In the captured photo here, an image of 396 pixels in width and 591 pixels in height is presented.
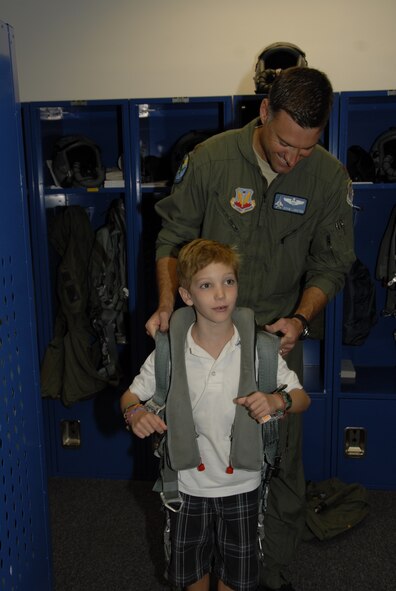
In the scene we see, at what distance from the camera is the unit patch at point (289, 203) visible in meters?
2.15

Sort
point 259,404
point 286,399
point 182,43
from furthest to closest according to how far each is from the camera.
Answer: point 182,43, point 286,399, point 259,404

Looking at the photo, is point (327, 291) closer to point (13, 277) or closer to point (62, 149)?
point (13, 277)

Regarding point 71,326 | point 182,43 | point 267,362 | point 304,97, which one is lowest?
point 71,326

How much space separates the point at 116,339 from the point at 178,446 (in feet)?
6.29

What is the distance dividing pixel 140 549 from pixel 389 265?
2.18 metres

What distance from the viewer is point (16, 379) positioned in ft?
4.73

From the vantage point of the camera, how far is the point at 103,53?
3.90 m

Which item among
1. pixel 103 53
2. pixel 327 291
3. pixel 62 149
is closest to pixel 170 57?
pixel 103 53

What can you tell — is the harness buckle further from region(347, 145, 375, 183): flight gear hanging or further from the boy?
region(347, 145, 375, 183): flight gear hanging

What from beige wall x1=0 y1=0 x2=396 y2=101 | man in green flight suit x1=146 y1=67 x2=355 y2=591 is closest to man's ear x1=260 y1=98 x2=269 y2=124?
man in green flight suit x1=146 y1=67 x2=355 y2=591

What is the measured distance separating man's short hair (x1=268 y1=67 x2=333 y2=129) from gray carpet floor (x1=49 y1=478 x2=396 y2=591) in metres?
1.98

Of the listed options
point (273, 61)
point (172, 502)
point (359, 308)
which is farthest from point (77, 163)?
point (172, 502)

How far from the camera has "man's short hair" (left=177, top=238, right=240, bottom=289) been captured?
1749mm

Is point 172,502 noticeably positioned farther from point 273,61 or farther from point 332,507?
point 273,61
